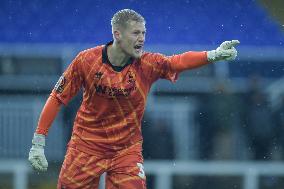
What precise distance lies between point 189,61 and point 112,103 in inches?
18.0

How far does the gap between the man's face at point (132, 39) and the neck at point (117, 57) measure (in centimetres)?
3

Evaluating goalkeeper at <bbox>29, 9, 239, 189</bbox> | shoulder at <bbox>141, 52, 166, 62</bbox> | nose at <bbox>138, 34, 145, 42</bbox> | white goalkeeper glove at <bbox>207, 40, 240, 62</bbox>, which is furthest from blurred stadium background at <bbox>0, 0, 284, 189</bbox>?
white goalkeeper glove at <bbox>207, 40, 240, 62</bbox>

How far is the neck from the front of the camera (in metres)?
5.17

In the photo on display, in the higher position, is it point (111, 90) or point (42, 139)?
point (111, 90)

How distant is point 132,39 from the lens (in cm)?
511

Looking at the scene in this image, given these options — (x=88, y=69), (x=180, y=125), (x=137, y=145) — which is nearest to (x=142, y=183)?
(x=137, y=145)

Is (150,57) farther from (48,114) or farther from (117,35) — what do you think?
(48,114)

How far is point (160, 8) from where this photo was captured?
28.7 feet

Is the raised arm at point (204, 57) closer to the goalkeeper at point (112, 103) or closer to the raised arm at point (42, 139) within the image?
the goalkeeper at point (112, 103)

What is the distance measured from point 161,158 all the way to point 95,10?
1861mm

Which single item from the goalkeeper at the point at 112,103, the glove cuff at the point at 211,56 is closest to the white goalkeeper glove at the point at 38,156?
the goalkeeper at the point at 112,103

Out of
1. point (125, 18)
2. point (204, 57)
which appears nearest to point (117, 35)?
point (125, 18)

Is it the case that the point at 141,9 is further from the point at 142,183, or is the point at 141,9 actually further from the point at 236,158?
the point at 142,183

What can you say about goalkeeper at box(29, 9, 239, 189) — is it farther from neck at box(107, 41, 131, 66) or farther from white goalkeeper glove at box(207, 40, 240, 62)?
white goalkeeper glove at box(207, 40, 240, 62)
